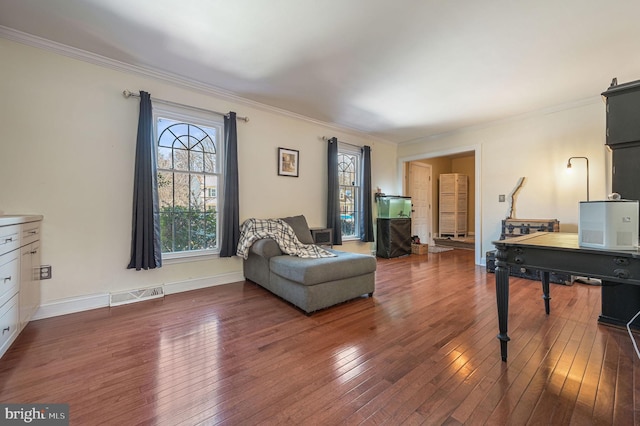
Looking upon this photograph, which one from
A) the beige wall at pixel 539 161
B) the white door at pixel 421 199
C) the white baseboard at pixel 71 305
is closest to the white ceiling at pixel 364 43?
the beige wall at pixel 539 161

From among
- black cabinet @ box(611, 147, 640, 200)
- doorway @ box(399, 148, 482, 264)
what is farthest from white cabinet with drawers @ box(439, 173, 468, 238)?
black cabinet @ box(611, 147, 640, 200)

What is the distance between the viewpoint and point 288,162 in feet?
13.2

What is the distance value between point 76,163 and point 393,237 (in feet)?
15.9

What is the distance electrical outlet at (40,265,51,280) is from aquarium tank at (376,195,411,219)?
16.0 ft

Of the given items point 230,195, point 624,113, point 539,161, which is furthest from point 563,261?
point 539,161

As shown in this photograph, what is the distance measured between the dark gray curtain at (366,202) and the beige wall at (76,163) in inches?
117

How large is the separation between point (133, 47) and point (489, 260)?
5187 millimetres

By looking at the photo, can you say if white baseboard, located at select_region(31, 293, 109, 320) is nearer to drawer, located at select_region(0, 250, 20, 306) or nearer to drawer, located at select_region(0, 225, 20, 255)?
drawer, located at select_region(0, 250, 20, 306)

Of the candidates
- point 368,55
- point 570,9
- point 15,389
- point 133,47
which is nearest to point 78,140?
point 133,47

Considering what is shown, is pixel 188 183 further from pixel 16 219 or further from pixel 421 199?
pixel 421 199

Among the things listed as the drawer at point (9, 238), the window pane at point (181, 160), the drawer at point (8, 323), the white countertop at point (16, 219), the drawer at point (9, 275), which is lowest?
the drawer at point (8, 323)

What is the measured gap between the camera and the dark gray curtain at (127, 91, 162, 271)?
2697mm

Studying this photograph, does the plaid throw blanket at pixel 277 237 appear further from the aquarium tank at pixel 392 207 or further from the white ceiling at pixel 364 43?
the aquarium tank at pixel 392 207

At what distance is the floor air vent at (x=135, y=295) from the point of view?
2636 millimetres
